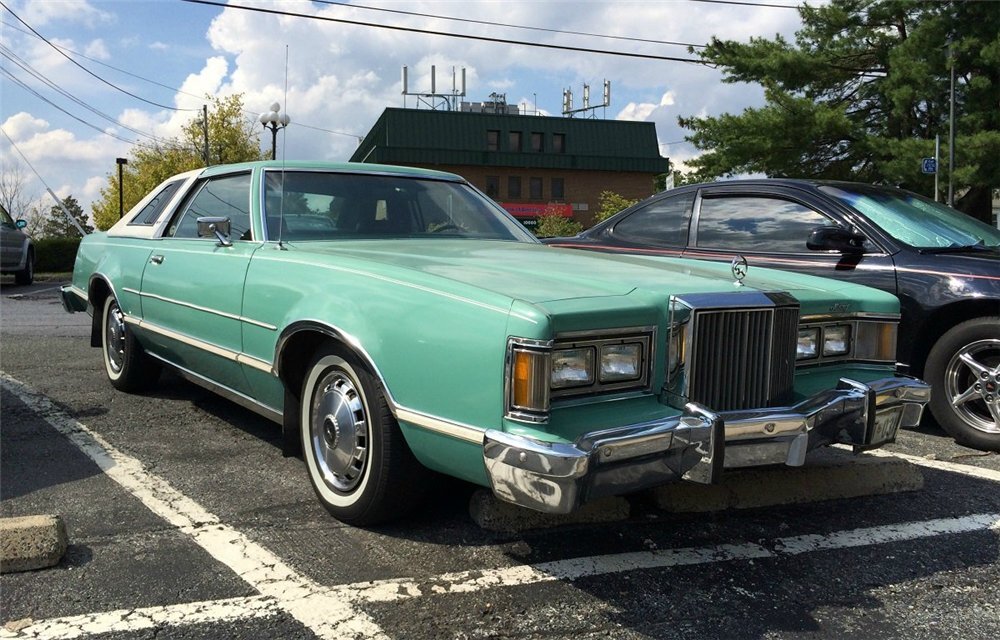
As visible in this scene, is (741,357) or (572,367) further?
(741,357)

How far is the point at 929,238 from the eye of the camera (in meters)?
5.05

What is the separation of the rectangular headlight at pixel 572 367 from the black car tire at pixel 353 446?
0.71m

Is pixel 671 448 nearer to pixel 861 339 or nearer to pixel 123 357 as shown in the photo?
pixel 861 339

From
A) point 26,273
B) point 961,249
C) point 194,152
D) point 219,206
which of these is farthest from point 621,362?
point 194,152

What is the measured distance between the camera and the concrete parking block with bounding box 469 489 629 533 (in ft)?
10.4

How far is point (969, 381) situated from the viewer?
4660 millimetres

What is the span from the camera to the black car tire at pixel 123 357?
17.2 feet

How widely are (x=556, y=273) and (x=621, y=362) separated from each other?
610mm

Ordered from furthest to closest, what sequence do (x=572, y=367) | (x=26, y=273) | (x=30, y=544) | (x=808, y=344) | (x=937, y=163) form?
(x=937, y=163), (x=26, y=273), (x=808, y=344), (x=30, y=544), (x=572, y=367)

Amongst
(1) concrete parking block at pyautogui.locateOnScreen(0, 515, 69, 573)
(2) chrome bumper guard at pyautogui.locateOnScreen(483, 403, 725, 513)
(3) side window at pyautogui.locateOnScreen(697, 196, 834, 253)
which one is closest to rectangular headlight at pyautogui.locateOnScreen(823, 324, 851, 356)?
(2) chrome bumper guard at pyautogui.locateOnScreen(483, 403, 725, 513)

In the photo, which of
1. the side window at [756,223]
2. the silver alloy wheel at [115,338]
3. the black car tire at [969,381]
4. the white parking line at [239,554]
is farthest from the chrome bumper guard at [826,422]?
the silver alloy wheel at [115,338]

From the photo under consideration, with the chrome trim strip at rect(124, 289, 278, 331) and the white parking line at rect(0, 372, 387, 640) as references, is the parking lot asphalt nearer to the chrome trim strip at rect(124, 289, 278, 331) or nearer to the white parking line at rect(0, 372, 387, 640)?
the white parking line at rect(0, 372, 387, 640)

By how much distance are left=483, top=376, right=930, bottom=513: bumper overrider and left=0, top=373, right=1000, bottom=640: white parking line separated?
0.44 metres

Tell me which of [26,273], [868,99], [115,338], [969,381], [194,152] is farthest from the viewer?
[194,152]
